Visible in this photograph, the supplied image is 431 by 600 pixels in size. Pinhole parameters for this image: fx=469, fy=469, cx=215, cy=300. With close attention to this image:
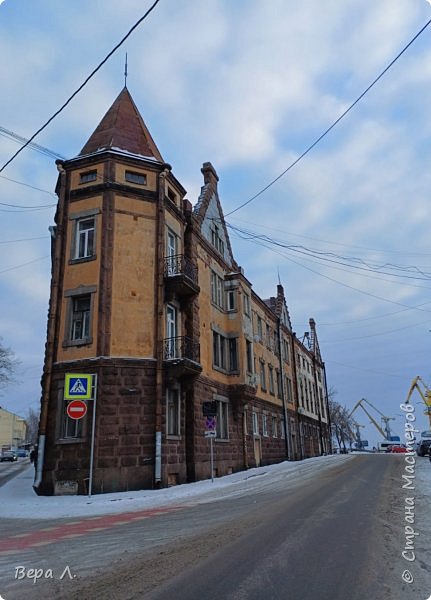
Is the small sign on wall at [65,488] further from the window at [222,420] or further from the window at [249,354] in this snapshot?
the window at [249,354]

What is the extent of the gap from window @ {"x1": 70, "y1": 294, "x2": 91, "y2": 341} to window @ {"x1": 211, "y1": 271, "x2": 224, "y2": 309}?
A: 28.2 ft

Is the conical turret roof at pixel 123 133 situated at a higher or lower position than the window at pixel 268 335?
higher

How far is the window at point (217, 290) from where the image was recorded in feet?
87.8

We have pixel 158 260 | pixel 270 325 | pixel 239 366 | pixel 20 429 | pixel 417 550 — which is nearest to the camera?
pixel 417 550

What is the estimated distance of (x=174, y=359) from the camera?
19047 mm

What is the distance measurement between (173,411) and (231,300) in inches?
391

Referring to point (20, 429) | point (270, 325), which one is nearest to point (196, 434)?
point (270, 325)

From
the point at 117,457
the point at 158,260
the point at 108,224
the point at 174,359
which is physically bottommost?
the point at 117,457

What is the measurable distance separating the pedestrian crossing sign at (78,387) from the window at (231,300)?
12993mm

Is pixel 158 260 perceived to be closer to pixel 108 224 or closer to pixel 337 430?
pixel 108 224

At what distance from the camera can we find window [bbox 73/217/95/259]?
20.2 metres

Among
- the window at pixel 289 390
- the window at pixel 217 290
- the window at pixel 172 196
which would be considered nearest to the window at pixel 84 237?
the window at pixel 172 196

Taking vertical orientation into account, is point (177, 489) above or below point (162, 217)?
below

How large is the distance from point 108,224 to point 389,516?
600 inches
